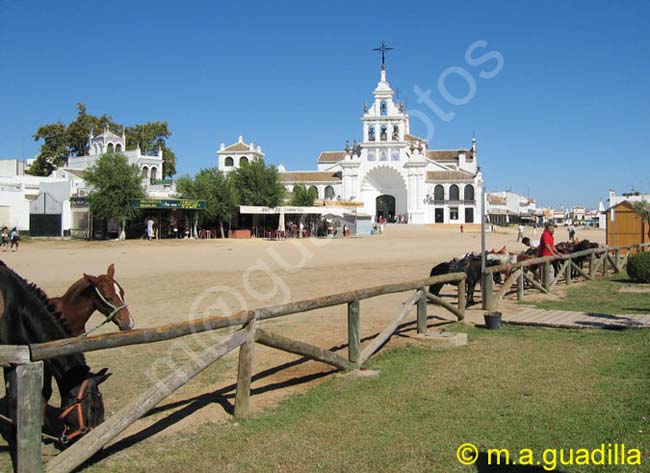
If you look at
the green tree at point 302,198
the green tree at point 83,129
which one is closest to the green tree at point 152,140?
the green tree at point 83,129

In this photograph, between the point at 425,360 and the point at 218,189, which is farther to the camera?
the point at 218,189

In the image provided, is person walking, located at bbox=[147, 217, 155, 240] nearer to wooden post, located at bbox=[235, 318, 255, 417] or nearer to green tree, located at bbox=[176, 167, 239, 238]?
green tree, located at bbox=[176, 167, 239, 238]

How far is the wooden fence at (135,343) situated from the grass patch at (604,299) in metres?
6.18

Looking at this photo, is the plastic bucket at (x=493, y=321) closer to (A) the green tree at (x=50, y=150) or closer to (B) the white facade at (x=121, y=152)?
(B) the white facade at (x=121, y=152)

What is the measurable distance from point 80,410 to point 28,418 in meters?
0.78

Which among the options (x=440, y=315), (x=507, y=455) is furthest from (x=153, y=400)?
(x=440, y=315)

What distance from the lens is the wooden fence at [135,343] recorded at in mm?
3840

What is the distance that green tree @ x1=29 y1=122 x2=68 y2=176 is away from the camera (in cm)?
7881

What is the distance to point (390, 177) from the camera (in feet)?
292

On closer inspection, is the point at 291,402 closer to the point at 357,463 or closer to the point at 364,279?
the point at 357,463

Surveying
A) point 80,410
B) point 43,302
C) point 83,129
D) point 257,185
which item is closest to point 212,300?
point 43,302

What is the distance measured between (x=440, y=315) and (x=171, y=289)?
26.2 feet

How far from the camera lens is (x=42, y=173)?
79688mm

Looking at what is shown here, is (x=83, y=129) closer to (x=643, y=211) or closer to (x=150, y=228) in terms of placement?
(x=150, y=228)
